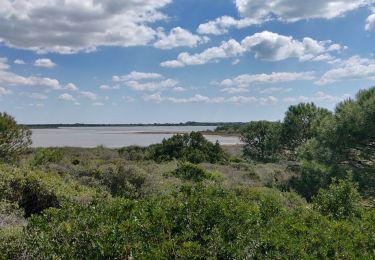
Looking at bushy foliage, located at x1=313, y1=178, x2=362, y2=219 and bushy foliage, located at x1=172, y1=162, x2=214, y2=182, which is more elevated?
bushy foliage, located at x1=313, y1=178, x2=362, y2=219

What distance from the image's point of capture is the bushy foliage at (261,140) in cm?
4944

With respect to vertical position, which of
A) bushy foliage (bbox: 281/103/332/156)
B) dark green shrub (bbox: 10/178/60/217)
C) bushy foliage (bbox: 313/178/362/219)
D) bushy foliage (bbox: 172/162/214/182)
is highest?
bushy foliage (bbox: 281/103/332/156)

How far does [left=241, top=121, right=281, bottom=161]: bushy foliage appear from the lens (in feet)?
162

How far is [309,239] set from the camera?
19.0 ft

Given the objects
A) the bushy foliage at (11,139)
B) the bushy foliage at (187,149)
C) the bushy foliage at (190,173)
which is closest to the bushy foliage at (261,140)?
the bushy foliage at (187,149)

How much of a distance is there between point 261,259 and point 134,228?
5.31 ft

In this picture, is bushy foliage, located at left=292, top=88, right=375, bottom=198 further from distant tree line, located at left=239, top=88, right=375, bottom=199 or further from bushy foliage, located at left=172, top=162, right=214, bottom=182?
bushy foliage, located at left=172, top=162, right=214, bottom=182

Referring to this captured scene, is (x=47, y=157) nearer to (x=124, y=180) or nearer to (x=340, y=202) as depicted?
(x=124, y=180)

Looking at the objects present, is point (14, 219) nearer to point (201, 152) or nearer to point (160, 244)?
point (160, 244)

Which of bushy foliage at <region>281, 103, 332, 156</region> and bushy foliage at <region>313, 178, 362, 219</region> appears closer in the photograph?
bushy foliage at <region>313, 178, 362, 219</region>

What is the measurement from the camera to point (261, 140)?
2013 inches

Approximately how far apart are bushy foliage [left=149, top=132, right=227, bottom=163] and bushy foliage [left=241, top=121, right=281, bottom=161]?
10.9m

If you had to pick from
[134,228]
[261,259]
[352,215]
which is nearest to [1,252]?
[134,228]

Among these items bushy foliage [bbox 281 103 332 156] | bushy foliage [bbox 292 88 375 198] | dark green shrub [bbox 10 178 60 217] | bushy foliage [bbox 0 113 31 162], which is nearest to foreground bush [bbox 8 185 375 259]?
dark green shrub [bbox 10 178 60 217]
